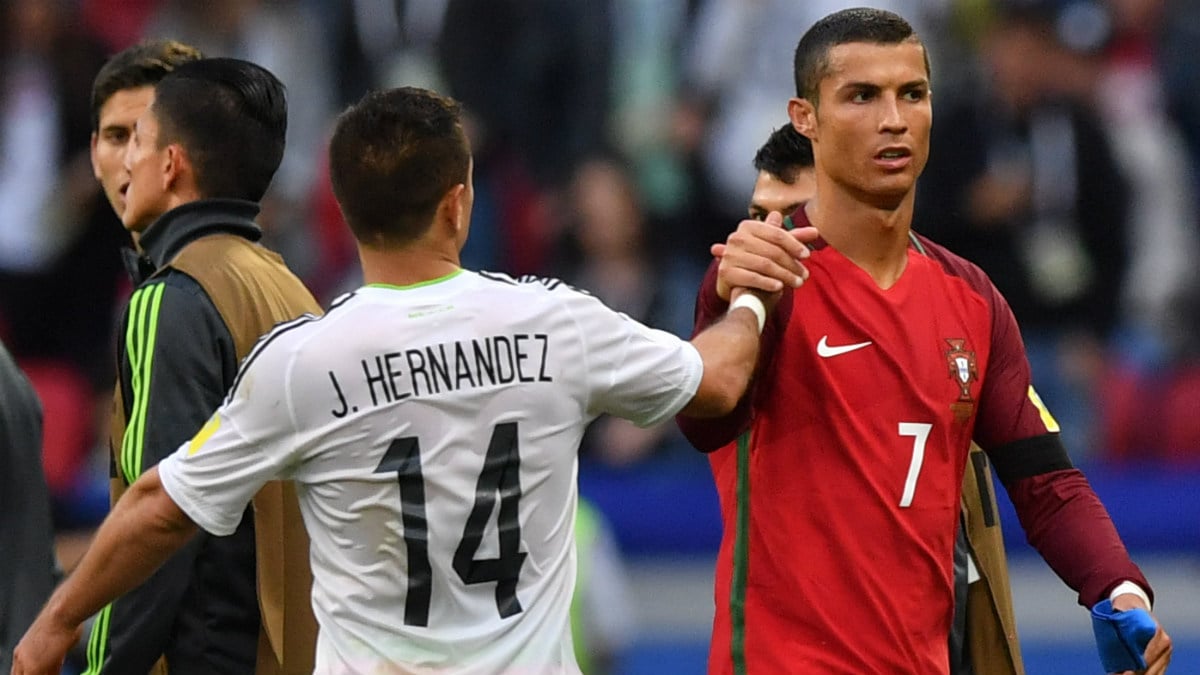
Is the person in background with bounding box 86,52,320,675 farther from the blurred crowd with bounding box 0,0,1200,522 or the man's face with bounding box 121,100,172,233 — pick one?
the blurred crowd with bounding box 0,0,1200,522

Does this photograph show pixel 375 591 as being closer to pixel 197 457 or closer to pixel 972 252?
pixel 197 457

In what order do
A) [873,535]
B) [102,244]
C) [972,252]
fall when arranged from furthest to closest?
[102,244] → [972,252] → [873,535]

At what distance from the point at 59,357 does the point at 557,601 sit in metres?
6.72

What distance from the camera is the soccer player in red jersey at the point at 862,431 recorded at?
162 inches

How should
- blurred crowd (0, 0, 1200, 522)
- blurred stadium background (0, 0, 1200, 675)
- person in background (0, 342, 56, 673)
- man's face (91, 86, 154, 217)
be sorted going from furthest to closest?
blurred crowd (0, 0, 1200, 522), blurred stadium background (0, 0, 1200, 675), man's face (91, 86, 154, 217), person in background (0, 342, 56, 673)

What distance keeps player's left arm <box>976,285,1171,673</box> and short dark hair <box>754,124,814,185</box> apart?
74 cm

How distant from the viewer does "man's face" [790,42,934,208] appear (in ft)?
13.7

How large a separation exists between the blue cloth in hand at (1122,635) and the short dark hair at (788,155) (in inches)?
54.0

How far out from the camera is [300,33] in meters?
10.6

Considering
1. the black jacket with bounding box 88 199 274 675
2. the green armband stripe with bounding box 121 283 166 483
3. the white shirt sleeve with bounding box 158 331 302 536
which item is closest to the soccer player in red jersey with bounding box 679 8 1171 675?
the white shirt sleeve with bounding box 158 331 302 536

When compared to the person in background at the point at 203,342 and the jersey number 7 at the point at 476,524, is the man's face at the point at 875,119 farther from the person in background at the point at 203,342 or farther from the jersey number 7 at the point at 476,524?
the person in background at the point at 203,342

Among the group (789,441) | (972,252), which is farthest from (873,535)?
(972,252)

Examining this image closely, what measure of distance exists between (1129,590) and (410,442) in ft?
5.02

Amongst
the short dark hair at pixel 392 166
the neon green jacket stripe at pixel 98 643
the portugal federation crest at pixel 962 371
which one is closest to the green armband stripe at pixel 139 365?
the neon green jacket stripe at pixel 98 643
